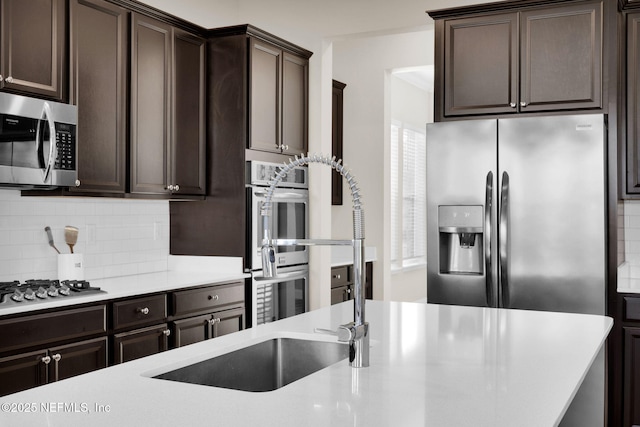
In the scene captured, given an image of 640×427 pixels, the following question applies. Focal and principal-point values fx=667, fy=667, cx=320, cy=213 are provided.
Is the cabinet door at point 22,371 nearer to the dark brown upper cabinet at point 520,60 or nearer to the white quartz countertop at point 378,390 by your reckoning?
the white quartz countertop at point 378,390

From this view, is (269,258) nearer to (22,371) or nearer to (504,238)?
(22,371)

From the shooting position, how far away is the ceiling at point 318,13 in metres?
4.64

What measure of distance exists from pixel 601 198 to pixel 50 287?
2.80 meters

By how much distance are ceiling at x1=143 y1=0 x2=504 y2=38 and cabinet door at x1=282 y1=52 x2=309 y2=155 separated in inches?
12.9

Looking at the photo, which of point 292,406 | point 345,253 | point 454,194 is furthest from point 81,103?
point 345,253

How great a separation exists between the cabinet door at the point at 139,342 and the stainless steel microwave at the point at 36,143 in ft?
2.71

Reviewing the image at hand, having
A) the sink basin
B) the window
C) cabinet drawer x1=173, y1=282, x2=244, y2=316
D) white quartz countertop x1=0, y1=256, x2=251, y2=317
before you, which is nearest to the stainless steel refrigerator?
cabinet drawer x1=173, y1=282, x2=244, y2=316

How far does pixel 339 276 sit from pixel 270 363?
3550 mm

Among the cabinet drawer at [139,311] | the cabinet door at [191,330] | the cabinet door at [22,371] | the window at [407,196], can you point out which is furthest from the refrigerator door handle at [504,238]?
the window at [407,196]

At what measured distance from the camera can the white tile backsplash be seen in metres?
3.50

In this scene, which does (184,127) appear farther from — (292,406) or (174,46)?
(292,406)

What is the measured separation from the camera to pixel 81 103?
3.50 metres

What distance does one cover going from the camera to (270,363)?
209cm

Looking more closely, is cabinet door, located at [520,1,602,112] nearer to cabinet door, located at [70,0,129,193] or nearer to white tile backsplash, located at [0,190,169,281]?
cabinet door, located at [70,0,129,193]
